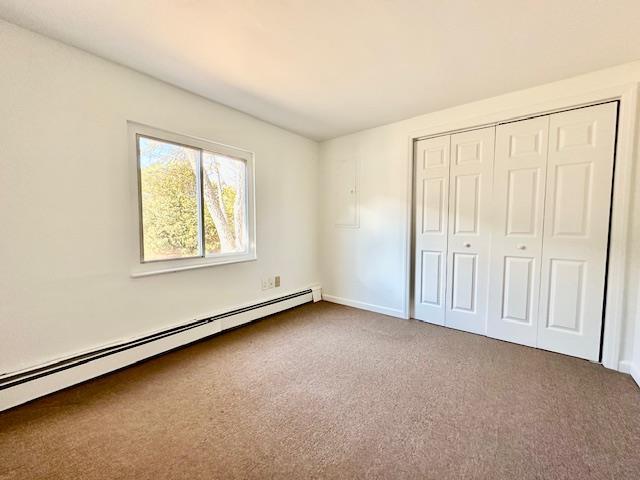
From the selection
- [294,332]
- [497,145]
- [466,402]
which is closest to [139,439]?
[294,332]

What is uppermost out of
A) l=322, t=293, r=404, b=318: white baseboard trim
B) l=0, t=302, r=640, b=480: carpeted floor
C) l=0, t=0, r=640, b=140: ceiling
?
l=0, t=0, r=640, b=140: ceiling

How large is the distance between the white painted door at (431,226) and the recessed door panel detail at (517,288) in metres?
0.57

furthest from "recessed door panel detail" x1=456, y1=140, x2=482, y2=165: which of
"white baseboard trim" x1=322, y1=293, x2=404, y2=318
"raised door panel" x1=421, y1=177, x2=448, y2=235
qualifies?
"white baseboard trim" x1=322, y1=293, x2=404, y2=318

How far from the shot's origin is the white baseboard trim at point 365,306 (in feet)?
10.6

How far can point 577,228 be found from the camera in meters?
2.19

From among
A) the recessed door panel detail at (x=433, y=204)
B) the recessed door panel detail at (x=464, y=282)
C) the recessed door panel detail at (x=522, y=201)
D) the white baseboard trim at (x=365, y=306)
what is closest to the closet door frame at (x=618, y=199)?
the recessed door panel detail at (x=522, y=201)

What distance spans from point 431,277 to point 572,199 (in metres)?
1.38

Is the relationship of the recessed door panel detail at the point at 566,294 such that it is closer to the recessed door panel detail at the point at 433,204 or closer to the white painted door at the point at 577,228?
the white painted door at the point at 577,228

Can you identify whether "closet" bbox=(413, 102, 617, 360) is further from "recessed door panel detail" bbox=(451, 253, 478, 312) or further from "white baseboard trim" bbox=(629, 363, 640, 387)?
"white baseboard trim" bbox=(629, 363, 640, 387)

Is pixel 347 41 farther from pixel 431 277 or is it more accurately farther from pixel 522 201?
pixel 431 277

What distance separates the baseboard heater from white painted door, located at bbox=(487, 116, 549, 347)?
2584 mm

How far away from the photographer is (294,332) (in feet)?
9.16

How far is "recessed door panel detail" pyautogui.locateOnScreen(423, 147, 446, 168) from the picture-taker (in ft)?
9.37

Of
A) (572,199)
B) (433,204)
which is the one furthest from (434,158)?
(572,199)
